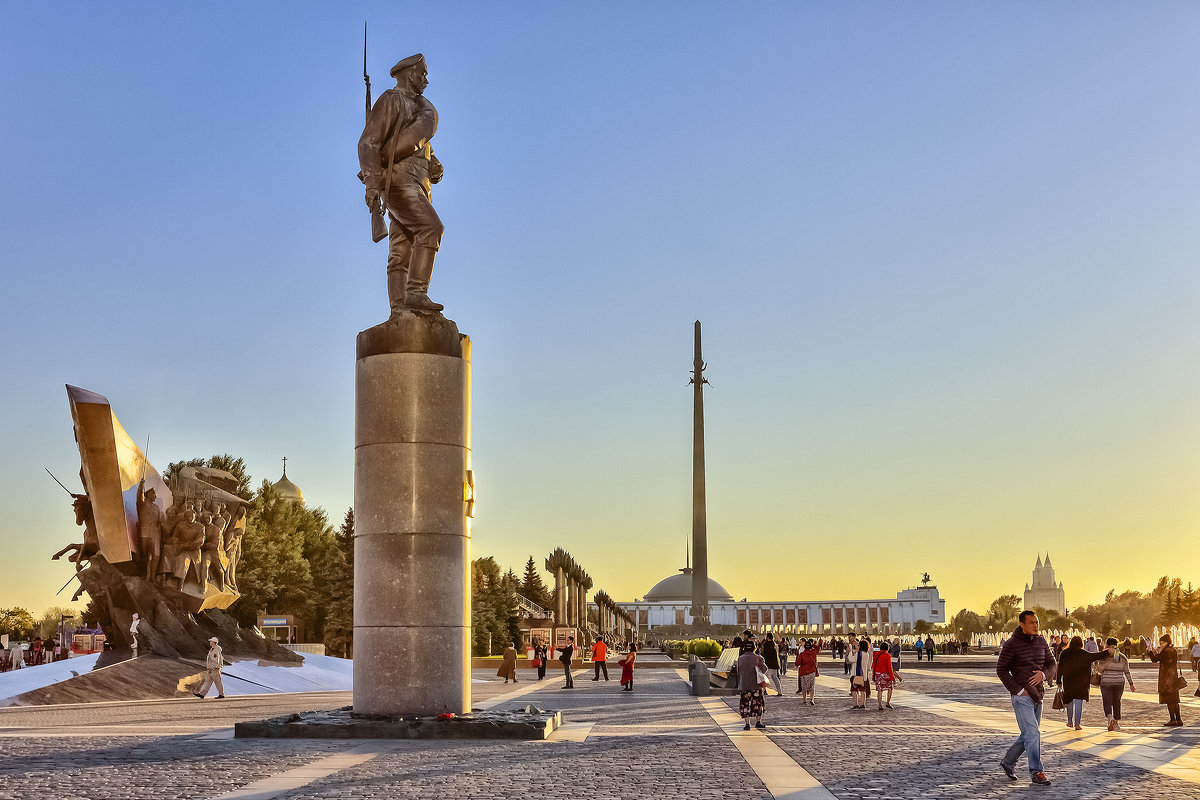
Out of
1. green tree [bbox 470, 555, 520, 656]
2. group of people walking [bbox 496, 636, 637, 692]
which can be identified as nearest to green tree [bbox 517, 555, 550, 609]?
green tree [bbox 470, 555, 520, 656]

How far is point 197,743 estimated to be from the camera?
49.3 ft

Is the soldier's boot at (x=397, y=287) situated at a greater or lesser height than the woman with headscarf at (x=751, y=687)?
greater

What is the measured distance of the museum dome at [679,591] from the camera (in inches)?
7431

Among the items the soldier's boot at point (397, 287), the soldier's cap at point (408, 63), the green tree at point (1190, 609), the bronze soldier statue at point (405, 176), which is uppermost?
the soldier's cap at point (408, 63)

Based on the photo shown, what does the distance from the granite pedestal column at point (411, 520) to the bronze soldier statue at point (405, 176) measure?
883 mm

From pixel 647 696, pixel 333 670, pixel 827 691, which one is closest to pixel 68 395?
pixel 333 670

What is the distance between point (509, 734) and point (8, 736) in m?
7.08

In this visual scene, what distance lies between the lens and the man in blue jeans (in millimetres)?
11438

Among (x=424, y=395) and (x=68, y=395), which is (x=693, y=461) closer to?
(x=68, y=395)

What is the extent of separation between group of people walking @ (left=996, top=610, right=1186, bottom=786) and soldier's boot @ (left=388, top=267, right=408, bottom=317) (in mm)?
9197

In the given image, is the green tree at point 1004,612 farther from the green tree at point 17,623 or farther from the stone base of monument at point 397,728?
the stone base of monument at point 397,728

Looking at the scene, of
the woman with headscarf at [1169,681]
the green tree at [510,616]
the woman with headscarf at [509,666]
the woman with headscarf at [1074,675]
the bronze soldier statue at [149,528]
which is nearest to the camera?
the woman with headscarf at [1074,675]

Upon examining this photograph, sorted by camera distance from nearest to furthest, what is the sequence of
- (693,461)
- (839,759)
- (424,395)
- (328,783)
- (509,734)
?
(328,783), (839,759), (509,734), (424,395), (693,461)

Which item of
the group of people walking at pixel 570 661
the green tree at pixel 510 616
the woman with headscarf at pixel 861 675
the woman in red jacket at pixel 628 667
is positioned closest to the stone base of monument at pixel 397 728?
the woman with headscarf at pixel 861 675
